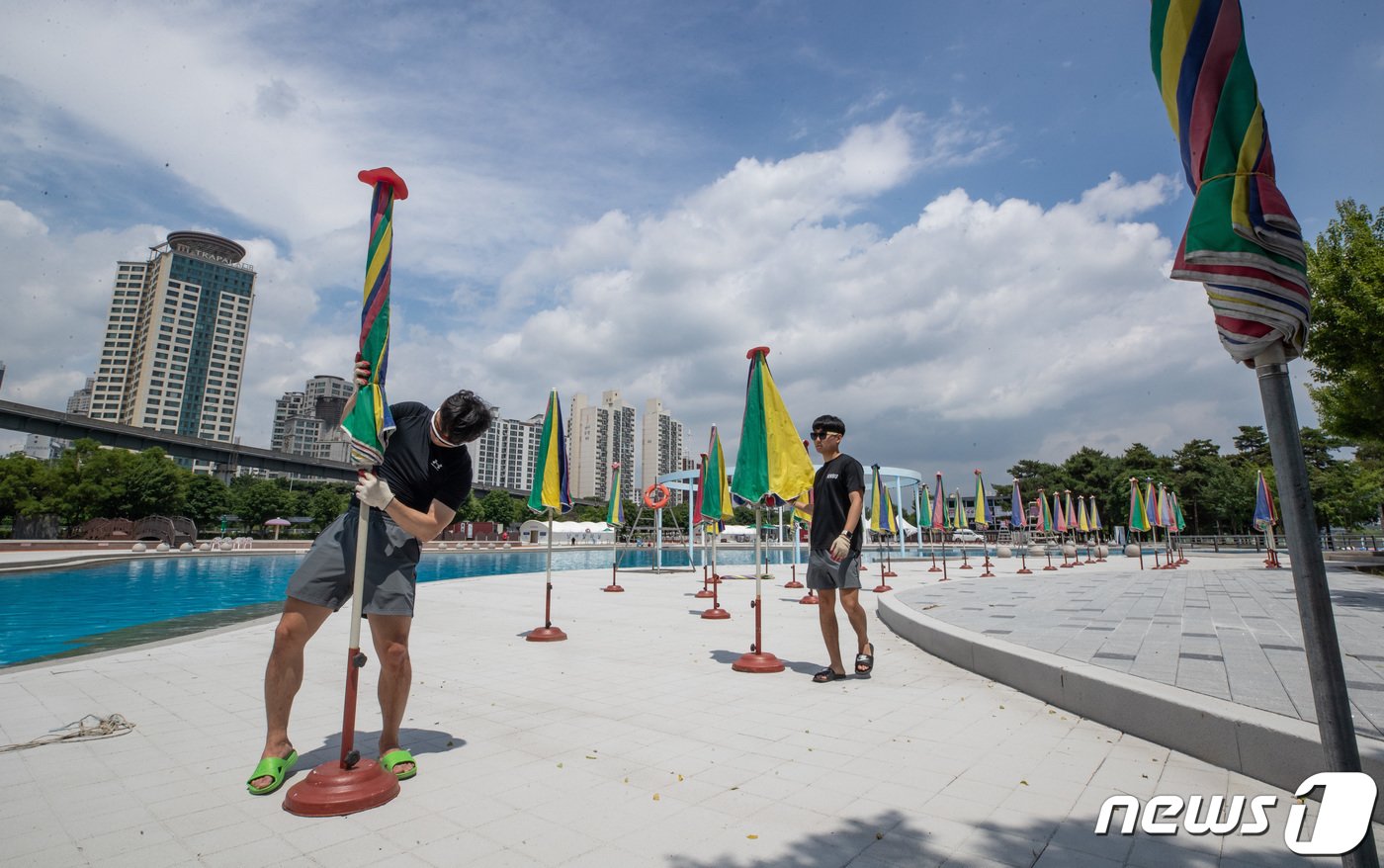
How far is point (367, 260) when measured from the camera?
332 cm

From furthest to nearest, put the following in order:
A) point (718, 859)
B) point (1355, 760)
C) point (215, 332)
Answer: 1. point (215, 332)
2. point (718, 859)
3. point (1355, 760)

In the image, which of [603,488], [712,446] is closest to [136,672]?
[712,446]

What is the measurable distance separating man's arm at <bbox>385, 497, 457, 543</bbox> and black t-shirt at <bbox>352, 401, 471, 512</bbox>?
0.31 ft

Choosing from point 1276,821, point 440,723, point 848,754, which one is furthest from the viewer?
point 440,723

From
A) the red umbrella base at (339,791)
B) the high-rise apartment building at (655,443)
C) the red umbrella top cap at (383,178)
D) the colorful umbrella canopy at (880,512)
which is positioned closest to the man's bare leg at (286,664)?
the red umbrella base at (339,791)

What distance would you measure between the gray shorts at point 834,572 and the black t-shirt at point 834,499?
3.7 inches

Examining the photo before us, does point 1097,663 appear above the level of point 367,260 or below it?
below

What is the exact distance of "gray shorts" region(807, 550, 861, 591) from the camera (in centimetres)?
529

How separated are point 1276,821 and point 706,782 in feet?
8.12

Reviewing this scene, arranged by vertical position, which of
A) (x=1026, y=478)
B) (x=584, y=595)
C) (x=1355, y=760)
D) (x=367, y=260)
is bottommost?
(x=584, y=595)

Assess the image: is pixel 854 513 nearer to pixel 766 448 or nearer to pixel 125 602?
pixel 766 448

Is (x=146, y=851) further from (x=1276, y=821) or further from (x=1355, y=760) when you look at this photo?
(x=1276, y=821)

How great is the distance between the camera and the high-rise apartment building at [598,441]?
127188 mm

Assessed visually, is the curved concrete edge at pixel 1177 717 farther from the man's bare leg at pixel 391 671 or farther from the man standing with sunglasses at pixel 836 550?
the man's bare leg at pixel 391 671
